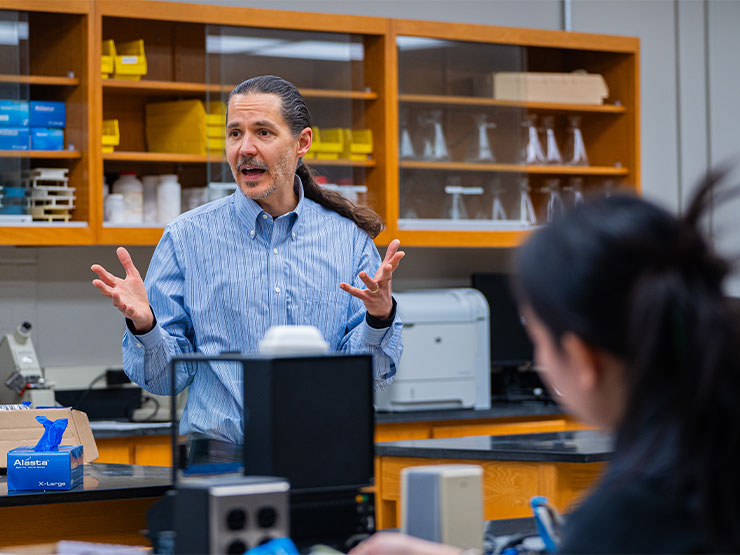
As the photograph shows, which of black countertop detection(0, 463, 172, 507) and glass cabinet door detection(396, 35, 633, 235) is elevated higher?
glass cabinet door detection(396, 35, 633, 235)

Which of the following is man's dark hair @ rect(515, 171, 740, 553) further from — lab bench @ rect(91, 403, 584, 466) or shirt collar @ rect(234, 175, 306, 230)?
lab bench @ rect(91, 403, 584, 466)

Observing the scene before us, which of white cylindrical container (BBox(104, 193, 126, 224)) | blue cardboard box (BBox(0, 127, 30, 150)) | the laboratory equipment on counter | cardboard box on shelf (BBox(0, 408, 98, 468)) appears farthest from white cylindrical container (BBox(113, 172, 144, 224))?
cardboard box on shelf (BBox(0, 408, 98, 468))

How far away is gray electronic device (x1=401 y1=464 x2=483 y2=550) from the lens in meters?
1.45

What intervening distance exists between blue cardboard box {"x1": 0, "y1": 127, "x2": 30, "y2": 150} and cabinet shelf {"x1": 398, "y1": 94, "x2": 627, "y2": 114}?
1534 mm

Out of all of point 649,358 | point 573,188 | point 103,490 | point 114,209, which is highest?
point 573,188

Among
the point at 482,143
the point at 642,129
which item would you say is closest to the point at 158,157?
the point at 482,143

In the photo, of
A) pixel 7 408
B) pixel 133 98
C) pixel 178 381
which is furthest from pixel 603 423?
pixel 133 98

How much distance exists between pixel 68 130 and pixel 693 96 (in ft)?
10.7

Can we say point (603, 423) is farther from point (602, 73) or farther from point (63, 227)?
point (602, 73)

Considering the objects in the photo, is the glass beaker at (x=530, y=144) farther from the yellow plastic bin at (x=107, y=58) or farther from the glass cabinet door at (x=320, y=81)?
the yellow plastic bin at (x=107, y=58)

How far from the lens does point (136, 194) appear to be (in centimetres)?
404

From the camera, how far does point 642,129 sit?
5363mm

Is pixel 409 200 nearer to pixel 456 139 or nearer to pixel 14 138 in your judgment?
pixel 456 139

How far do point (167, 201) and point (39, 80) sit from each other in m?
0.65
